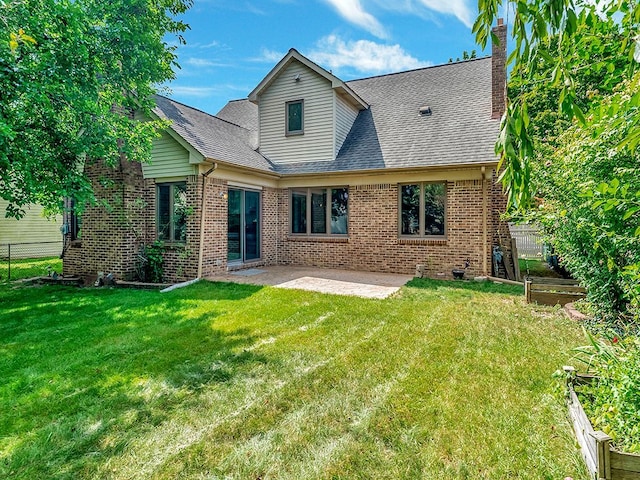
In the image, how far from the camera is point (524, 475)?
2.29m

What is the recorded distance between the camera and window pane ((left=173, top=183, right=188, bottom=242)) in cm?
980

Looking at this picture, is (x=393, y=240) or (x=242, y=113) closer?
(x=393, y=240)

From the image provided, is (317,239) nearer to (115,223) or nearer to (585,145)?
(115,223)

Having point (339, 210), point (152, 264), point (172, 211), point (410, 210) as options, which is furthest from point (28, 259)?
point (410, 210)

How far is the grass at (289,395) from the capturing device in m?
2.46

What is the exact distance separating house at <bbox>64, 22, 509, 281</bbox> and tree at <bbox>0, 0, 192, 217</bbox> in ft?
6.18

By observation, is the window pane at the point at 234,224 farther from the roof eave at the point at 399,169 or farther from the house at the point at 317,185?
the roof eave at the point at 399,169

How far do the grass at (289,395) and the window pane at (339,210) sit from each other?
213 inches

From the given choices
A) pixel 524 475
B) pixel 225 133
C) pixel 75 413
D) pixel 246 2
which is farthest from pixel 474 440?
pixel 246 2

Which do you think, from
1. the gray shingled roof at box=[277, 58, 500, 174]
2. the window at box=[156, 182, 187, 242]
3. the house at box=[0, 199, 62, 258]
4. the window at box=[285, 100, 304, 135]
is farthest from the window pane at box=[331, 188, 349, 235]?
the house at box=[0, 199, 62, 258]

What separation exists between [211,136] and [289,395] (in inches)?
379

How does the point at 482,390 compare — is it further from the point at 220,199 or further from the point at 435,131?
the point at 435,131

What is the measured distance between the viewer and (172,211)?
32.9ft

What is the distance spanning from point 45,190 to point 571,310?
9.65 m
